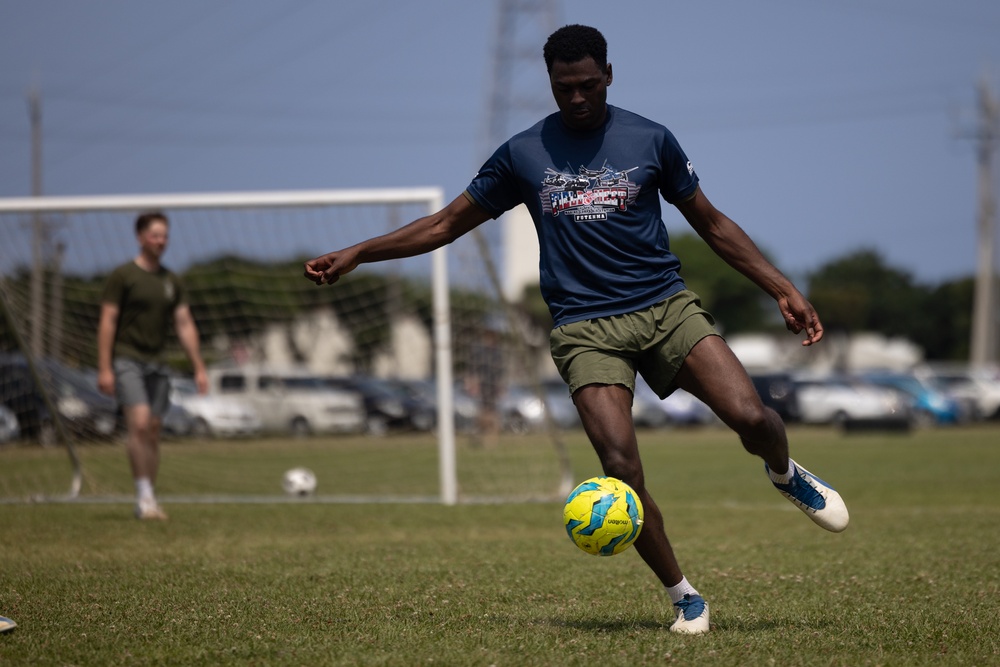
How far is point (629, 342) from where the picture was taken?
5.02 meters

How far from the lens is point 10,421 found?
14.6 metres

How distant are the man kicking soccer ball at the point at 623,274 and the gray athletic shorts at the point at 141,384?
5.09 metres

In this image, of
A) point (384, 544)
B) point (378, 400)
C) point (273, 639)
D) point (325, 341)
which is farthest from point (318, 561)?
point (378, 400)

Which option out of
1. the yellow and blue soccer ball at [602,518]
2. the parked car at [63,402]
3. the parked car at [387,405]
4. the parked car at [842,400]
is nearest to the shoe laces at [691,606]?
the yellow and blue soccer ball at [602,518]

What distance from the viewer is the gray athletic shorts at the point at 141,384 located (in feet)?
32.2

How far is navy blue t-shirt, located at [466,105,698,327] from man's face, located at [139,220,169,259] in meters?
5.50

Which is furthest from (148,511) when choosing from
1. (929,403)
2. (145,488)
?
(929,403)

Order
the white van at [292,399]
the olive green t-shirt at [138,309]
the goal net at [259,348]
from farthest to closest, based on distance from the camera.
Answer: the white van at [292,399] → the goal net at [259,348] → the olive green t-shirt at [138,309]

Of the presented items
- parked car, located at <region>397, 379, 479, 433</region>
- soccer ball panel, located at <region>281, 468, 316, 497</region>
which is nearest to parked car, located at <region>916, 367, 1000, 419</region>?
parked car, located at <region>397, 379, 479, 433</region>

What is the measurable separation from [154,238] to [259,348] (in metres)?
7.79

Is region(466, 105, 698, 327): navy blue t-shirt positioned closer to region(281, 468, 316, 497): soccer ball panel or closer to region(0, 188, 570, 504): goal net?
region(0, 188, 570, 504): goal net

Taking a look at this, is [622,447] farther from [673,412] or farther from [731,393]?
[673,412]

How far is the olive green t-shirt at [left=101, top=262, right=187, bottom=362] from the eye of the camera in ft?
32.4

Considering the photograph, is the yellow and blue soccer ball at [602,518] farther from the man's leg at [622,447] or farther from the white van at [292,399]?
the white van at [292,399]
